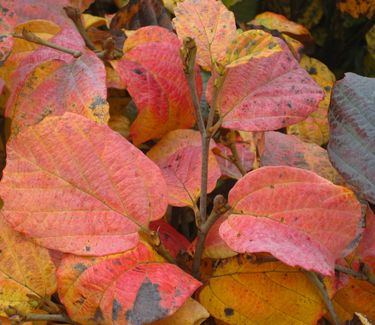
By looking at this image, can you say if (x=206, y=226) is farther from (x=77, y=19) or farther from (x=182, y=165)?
(x=77, y=19)

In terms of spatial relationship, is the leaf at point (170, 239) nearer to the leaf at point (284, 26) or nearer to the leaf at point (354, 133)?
the leaf at point (354, 133)

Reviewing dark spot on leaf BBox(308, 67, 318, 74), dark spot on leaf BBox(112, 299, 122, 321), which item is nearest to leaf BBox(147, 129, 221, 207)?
dark spot on leaf BBox(112, 299, 122, 321)

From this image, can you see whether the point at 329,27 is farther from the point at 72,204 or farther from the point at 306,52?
the point at 72,204

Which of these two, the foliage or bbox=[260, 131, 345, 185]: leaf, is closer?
the foliage

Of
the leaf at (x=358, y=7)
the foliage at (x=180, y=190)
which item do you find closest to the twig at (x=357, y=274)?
the foliage at (x=180, y=190)

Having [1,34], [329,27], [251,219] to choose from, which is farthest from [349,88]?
[329,27]

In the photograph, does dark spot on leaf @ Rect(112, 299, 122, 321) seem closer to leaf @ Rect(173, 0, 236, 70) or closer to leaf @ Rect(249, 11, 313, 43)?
leaf @ Rect(173, 0, 236, 70)
